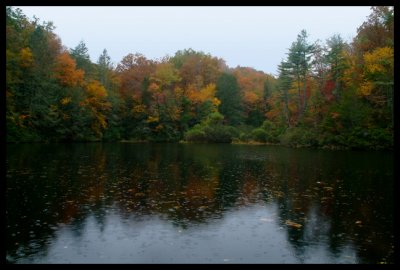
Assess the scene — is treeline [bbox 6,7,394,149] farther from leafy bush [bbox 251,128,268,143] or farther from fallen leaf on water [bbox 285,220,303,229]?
fallen leaf on water [bbox 285,220,303,229]

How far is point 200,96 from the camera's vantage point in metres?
66.8

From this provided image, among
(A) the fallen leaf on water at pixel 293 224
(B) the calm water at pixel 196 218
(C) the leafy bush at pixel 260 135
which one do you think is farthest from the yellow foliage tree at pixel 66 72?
(A) the fallen leaf on water at pixel 293 224

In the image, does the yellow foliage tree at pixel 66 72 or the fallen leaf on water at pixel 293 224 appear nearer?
the fallen leaf on water at pixel 293 224

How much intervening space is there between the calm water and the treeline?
22.5m

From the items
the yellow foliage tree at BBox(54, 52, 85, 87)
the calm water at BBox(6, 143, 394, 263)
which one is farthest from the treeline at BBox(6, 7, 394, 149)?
the calm water at BBox(6, 143, 394, 263)

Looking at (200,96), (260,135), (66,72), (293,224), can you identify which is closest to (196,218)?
(293,224)

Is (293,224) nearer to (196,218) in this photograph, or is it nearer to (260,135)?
(196,218)

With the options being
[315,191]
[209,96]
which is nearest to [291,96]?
[209,96]

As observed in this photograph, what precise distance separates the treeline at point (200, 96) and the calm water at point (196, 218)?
73.7 feet

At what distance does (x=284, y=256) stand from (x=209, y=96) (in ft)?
196

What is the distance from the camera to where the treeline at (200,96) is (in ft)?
141

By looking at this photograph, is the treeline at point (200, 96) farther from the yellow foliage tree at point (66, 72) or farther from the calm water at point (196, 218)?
the calm water at point (196, 218)

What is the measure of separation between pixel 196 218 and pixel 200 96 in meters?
56.0

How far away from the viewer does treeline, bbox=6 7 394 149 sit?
43.1 metres
